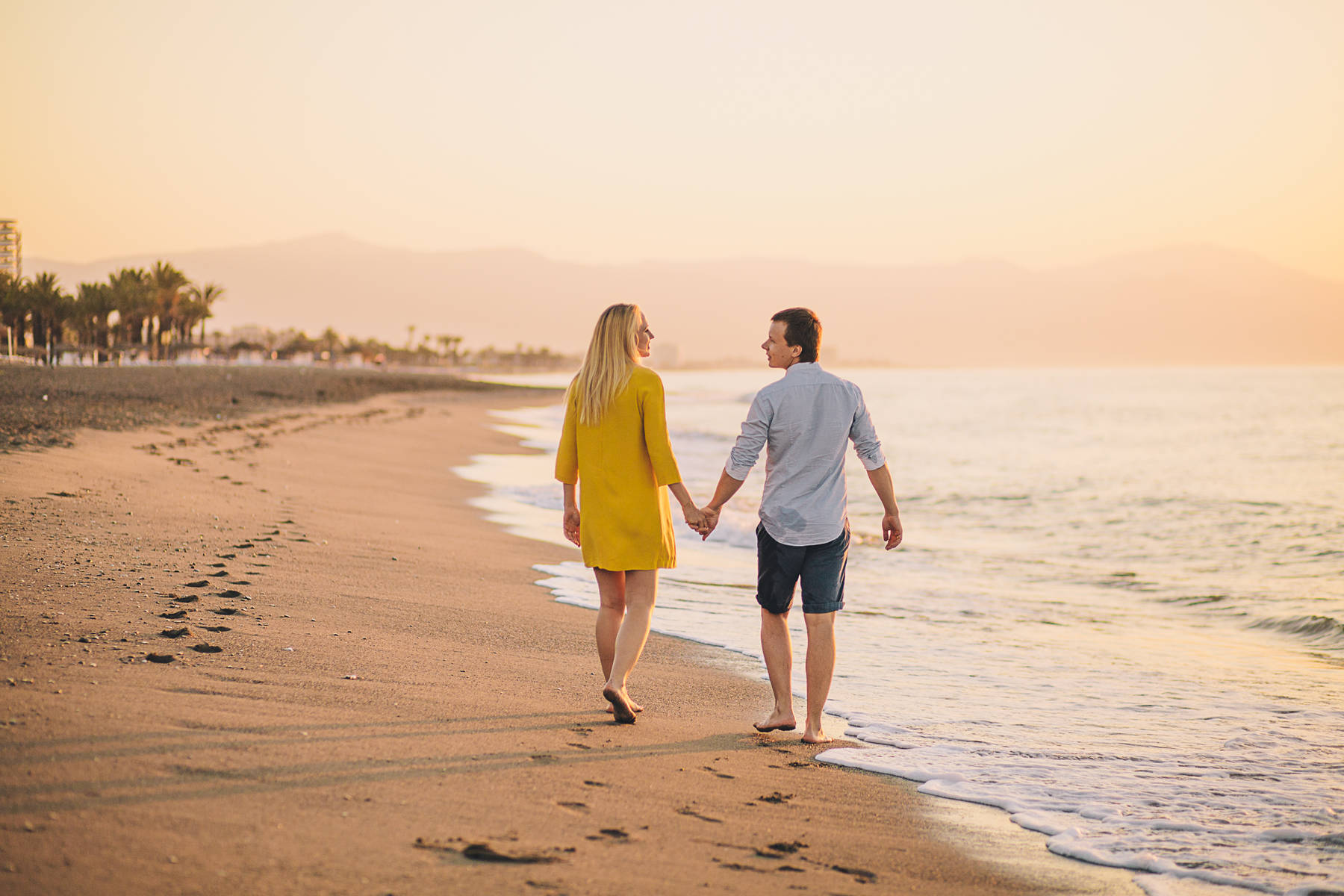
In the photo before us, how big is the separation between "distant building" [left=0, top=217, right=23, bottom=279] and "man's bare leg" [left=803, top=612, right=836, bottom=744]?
434ft

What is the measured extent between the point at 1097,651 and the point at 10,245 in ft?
443

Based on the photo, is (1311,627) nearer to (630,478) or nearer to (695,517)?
(695,517)

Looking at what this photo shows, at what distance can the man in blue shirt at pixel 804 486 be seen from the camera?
4453 mm

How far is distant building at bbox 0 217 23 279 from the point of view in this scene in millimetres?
110312

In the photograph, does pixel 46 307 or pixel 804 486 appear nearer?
pixel 804 486

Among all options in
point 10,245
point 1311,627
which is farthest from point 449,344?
point 1311,627

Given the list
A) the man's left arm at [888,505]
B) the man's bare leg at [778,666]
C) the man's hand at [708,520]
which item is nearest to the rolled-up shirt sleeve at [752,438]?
the man's hand at [708,520]

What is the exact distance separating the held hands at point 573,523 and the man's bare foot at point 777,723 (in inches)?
51.2

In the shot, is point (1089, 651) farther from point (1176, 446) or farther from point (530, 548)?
point (1176, 446)

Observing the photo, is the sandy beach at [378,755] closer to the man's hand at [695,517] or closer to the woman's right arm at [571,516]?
the woman's right arm at [571,516]

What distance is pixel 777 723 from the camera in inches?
183

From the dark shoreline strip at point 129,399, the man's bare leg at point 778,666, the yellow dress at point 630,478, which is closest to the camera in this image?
the yellow dress at point 630,478

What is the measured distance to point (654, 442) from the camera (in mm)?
4297

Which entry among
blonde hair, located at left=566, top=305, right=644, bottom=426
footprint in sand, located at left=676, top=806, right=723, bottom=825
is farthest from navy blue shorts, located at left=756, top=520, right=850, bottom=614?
footprint in sand, located at left=676, top=806, right=723, bottom=825
